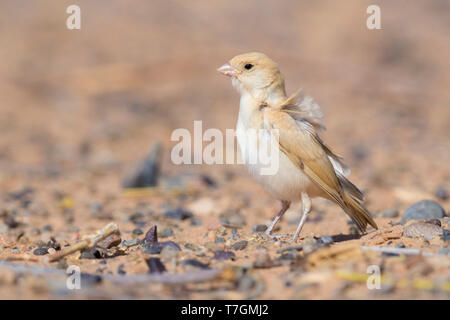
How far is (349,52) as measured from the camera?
15031 mm

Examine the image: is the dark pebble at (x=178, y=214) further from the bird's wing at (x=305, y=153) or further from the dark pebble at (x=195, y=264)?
the dark pebble at (x=195, y=264)

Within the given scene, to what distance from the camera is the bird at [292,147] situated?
459cm

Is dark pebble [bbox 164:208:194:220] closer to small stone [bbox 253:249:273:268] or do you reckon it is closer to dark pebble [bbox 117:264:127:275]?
small stone [bbox 253:249:273:268]

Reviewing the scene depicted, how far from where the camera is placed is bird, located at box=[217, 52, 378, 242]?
4590 millimetres

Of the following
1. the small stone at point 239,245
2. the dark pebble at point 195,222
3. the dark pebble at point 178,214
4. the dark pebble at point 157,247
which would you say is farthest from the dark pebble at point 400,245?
the dark pebble at point 178,214

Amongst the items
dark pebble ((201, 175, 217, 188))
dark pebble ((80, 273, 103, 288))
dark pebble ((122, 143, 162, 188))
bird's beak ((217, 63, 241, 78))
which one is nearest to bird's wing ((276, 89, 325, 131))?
bird's beak ((217, 63, 241, 78))

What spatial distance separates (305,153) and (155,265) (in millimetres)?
1539

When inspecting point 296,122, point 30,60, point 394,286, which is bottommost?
point 394,286

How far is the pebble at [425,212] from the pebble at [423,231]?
2.29 ft

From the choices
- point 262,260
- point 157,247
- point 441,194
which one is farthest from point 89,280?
point 441,194

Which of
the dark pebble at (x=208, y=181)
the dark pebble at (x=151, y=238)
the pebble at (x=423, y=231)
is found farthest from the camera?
the dark pebble at (x=208, y=181)

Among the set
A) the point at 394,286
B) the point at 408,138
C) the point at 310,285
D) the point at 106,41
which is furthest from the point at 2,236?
the point at 106,41

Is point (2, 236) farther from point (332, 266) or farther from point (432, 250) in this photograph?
point (432, 250)

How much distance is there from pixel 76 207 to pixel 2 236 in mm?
1832
